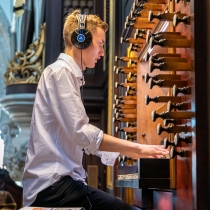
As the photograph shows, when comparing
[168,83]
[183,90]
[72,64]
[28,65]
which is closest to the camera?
[183,90]

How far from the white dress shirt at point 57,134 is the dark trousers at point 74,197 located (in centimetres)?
2

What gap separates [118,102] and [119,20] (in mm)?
1408

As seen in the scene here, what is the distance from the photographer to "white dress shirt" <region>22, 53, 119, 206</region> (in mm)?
1679

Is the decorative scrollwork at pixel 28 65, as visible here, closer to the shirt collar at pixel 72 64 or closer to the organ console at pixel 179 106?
the shirt collar at pixel 72 64

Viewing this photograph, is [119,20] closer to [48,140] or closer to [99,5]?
[99,5]

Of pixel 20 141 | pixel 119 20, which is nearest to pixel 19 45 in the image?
pixel 20 141

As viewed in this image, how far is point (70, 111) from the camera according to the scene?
5.54 feet

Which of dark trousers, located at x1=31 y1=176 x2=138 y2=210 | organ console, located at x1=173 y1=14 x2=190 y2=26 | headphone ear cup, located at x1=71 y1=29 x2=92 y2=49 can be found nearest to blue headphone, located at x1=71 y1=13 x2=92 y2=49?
headphone ear cup, located at x1=71 y1=29 x2=92 y2=49

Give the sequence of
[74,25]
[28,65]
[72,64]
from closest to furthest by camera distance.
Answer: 1. [72,64]
2. [74,25]
3. [28,65]

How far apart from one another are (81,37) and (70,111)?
1.13ft

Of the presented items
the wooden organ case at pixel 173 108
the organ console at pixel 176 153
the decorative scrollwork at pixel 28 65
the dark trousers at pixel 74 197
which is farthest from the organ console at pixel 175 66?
the decorative scrollwork at pixel 28 65

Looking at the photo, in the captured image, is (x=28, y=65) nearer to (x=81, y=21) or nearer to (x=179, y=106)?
(x=81, y=21)

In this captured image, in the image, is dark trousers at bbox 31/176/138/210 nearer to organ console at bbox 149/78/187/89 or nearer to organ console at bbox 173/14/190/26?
organ console at bbox 149/78/187/89

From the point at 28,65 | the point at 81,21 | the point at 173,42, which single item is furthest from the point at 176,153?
the point at 28,65
